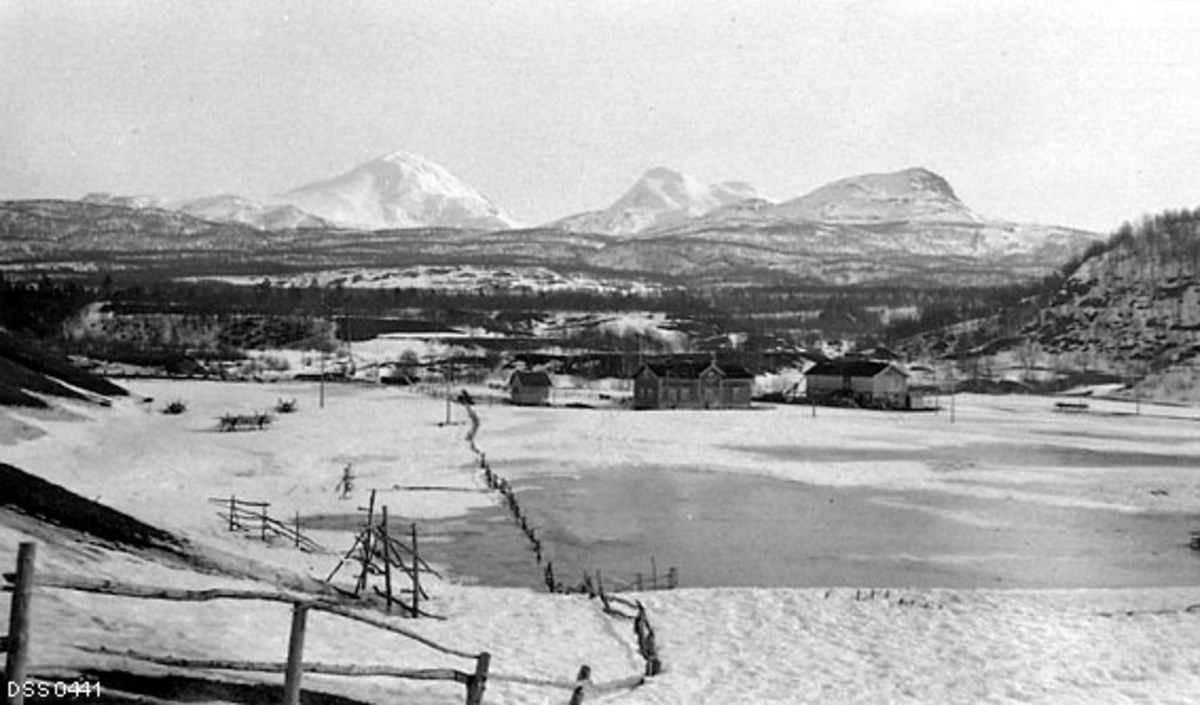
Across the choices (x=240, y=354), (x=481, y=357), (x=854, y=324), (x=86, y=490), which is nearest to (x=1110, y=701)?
(x=86, y=490)

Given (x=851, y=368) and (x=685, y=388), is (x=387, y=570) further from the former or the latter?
(x=851, y=368)

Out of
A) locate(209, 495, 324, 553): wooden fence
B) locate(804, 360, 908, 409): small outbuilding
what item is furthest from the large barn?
locate(209, 495, 324, 553): wooden fence

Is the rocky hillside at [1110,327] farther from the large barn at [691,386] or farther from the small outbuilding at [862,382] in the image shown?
the large barn at [691,386]

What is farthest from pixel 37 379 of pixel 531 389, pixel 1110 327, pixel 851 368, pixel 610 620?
pixel 1110 327

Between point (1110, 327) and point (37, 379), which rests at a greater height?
point (1110, 327)

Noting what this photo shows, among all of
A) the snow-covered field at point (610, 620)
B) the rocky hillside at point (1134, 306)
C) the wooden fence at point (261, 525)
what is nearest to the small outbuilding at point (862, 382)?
the snow-covered field at point (610, 620)

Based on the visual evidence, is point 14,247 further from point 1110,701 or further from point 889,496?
point 1110,701

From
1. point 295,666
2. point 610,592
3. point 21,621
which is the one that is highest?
point 21,621
